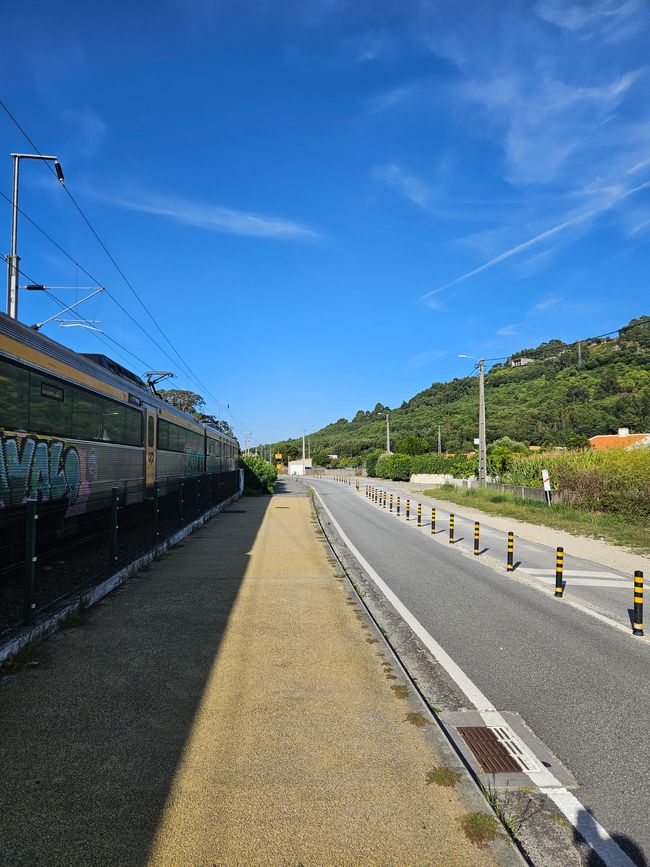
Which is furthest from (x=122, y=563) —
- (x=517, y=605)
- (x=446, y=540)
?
(x=446, y=540)

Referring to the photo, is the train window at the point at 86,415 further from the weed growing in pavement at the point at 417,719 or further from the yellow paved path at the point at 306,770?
the weed growing in pavement at the point at 417,719

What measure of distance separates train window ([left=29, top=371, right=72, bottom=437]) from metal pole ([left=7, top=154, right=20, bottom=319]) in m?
6.62

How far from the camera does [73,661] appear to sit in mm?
5551

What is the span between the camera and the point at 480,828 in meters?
3.13

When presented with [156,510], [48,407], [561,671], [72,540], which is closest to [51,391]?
[48,407]

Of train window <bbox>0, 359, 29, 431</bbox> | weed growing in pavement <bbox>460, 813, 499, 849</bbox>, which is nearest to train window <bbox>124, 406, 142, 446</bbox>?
train window <bbox>0, 359, 29, 431</bbox>

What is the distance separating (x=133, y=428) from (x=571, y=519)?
633 inches

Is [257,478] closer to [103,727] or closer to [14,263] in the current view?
[14,263]

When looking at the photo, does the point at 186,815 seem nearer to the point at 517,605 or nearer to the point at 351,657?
the point at 351,657

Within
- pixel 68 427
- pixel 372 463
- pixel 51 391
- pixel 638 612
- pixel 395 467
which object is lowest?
Answer: pixel 638 612

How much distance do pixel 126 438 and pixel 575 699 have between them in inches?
490

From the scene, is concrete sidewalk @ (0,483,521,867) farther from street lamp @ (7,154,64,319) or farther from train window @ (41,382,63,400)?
street lamp @ (7,154,64,319)

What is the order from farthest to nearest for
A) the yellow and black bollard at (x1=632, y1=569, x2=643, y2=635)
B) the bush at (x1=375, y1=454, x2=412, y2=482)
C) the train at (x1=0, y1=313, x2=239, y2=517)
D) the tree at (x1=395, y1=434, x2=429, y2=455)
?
the tree at (x1=395, y1=434, x2=429, y2=455)
the bush at (x1=375, y1=454, x2=412, y2=482)
the train at (x1=0, y1=313, x2=239, y2=517)
the yellow and black bollard at (x1=632, y1=569, x2=643, y2=635)

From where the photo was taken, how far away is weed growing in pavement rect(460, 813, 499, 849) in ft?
10.0
